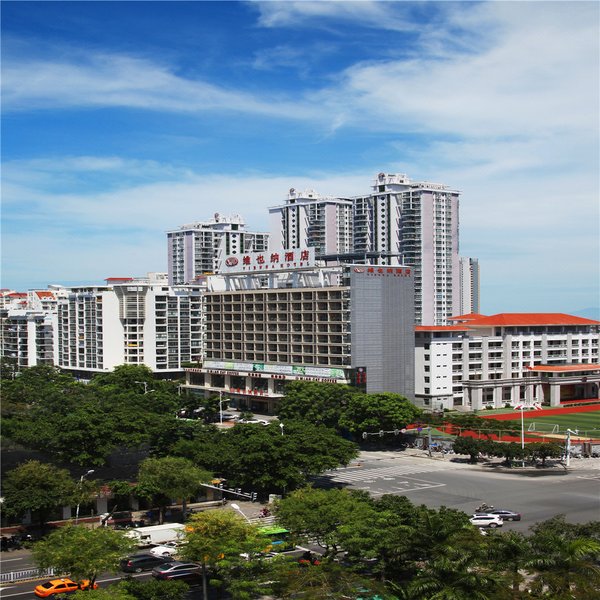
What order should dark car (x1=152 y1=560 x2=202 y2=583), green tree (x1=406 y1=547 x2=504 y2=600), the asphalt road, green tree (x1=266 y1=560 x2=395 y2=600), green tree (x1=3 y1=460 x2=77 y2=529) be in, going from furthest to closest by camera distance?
the asphalt road → green tree (x1=3 y1=460 x2=77 y2=529) → dark car (x1=152 y1=560 x2=202 y2=583) → green tree (x1=266 y1=560 x2=395 y2=600) → green tree (x1=406 y1=547 x2=504 y2=600)

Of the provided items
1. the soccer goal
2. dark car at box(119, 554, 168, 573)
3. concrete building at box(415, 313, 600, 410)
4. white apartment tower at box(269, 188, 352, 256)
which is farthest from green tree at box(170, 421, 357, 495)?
white apartment tower at box(269, 188, 352, 256)

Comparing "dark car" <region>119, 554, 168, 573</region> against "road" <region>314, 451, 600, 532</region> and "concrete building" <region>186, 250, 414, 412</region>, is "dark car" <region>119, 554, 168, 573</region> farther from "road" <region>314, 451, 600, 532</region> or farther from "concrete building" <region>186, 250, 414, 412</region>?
"concrete building" <region>186, 250, 414, 412</region>

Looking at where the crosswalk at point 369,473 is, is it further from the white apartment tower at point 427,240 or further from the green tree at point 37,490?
the white apartment tower at point 427,240

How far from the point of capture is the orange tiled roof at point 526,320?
112625 millimetres

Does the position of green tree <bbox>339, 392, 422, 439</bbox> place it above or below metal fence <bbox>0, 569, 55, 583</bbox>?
above

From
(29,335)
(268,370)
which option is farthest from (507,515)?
(29,335)

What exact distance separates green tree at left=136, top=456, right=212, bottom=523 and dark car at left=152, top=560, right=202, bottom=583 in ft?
33.0

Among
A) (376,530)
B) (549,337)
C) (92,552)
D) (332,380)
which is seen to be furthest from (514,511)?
(549,337)

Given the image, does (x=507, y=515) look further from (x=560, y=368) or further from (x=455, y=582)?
(x=560, y=368)

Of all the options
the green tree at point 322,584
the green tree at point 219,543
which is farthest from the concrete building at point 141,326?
the green tree at point 322,584

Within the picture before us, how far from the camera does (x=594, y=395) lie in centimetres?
11169

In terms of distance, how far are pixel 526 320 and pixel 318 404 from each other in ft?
147

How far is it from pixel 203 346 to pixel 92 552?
81952 millimetres

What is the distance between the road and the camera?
54688 mm
